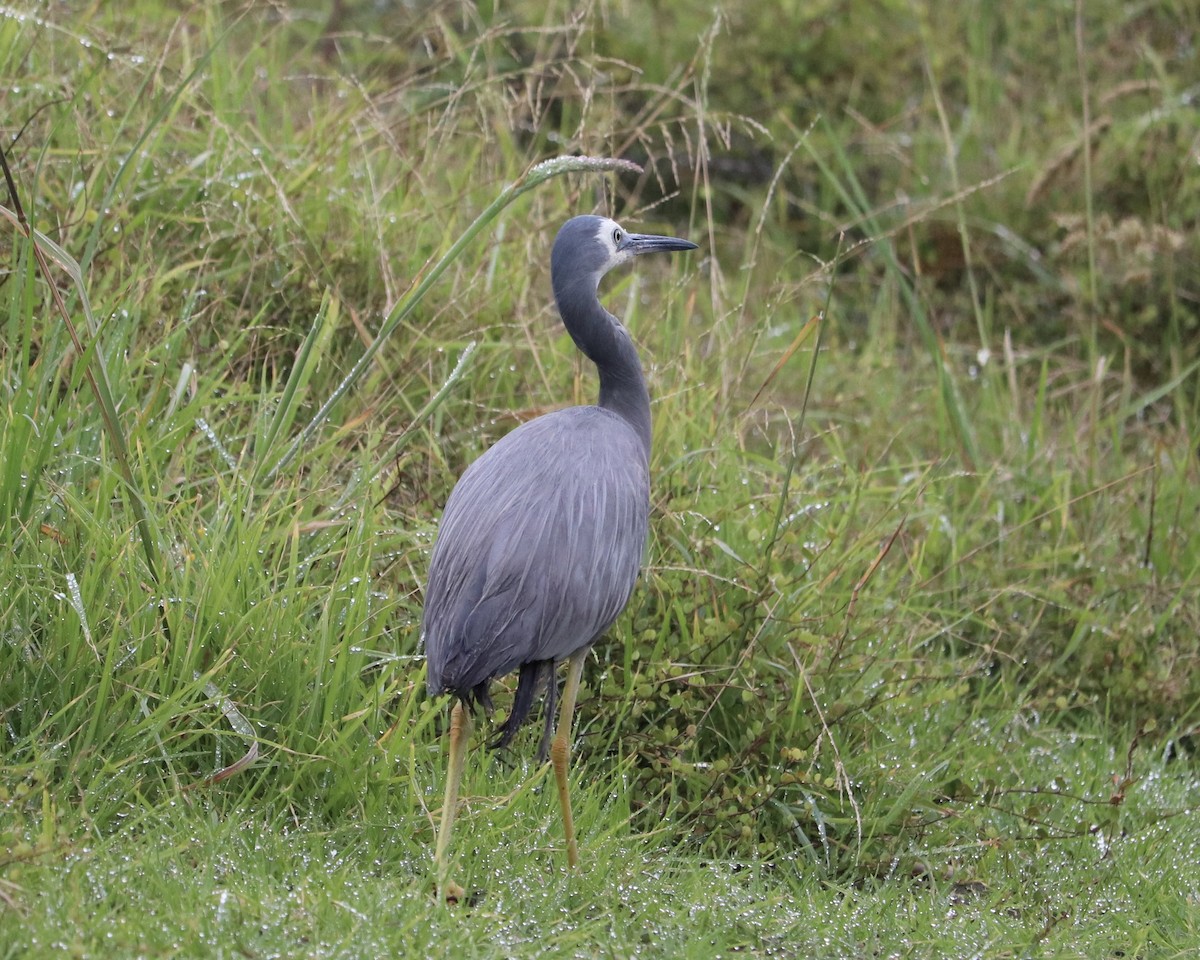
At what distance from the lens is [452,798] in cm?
316

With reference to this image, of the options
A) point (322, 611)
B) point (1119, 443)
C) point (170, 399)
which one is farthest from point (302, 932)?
point (1119, 443)

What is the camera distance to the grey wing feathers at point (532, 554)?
10.3ft

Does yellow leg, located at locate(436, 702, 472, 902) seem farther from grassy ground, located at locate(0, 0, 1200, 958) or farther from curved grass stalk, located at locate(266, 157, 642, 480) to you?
curved grass stalk, located at locate(266, 157, 642, 480)

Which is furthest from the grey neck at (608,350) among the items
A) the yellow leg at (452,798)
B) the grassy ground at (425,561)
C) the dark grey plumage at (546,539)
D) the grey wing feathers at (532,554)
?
the yellow leg at (452,798)

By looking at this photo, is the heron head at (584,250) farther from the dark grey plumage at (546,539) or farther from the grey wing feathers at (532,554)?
the grey wing feathers at (532,554)

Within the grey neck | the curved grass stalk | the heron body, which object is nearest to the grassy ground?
the curved grass stalk

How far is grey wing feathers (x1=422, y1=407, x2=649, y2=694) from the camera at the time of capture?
10.3 feet

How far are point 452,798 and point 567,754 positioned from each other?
36cm

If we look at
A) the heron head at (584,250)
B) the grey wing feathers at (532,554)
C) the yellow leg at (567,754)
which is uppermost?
the heron head at (584,250)

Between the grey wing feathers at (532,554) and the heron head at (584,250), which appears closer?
the grey wing feathers at (532,554)

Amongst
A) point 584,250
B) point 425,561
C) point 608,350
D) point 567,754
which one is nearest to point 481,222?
point 584,250

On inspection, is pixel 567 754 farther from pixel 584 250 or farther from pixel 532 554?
pixel 584 250

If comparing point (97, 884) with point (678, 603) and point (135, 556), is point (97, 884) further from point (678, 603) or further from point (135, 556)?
point (678, 603)

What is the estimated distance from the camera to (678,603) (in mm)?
4004
